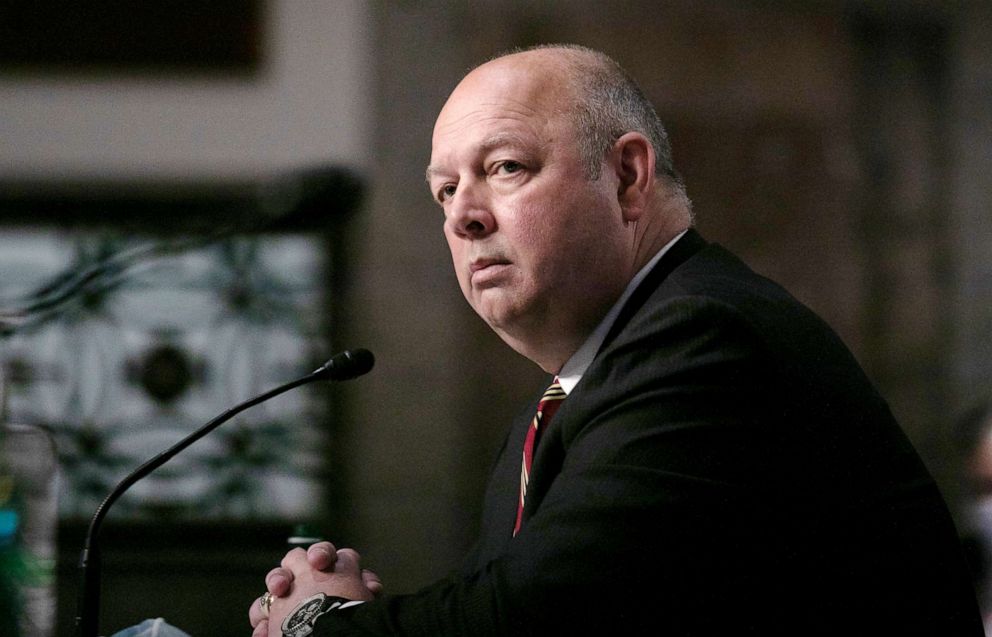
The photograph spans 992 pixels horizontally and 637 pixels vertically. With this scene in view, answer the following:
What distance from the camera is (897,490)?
1365mm

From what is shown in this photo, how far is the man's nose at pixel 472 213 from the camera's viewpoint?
5.15ft

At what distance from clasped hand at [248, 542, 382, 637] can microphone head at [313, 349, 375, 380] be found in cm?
22

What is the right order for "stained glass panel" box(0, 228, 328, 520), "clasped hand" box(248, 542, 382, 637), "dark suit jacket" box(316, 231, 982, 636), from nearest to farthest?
"dark suit jacket" box(316, 231, 982, 636), "clasped hand" box(248, 542, 382, 637), "stained glass panel" box(0, 228, 328, 520)

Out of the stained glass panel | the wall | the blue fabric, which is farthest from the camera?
the wall

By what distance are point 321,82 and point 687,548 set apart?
3.93 m

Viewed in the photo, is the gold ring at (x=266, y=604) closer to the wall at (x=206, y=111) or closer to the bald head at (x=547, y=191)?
the bald head at (x=547, y=191)

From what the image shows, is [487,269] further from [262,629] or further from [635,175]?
[262,629]

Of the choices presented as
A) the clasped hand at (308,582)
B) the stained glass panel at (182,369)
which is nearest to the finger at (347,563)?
the clasped hand at (308,582)

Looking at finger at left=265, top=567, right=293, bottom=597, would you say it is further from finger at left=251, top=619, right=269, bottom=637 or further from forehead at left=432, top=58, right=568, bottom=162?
forehead at left=432, top=58, right=568, bottom=162

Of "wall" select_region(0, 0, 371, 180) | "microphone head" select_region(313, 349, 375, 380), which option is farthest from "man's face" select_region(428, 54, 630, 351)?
"wall" select_region(0, 0, 371, 180)

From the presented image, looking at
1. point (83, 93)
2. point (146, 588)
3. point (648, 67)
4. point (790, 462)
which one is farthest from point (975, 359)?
point (790, 462)

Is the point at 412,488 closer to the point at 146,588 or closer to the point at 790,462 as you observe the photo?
the point at 146,588

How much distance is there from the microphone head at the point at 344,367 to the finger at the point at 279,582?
255 millimetres

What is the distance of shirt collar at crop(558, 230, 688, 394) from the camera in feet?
5.21
